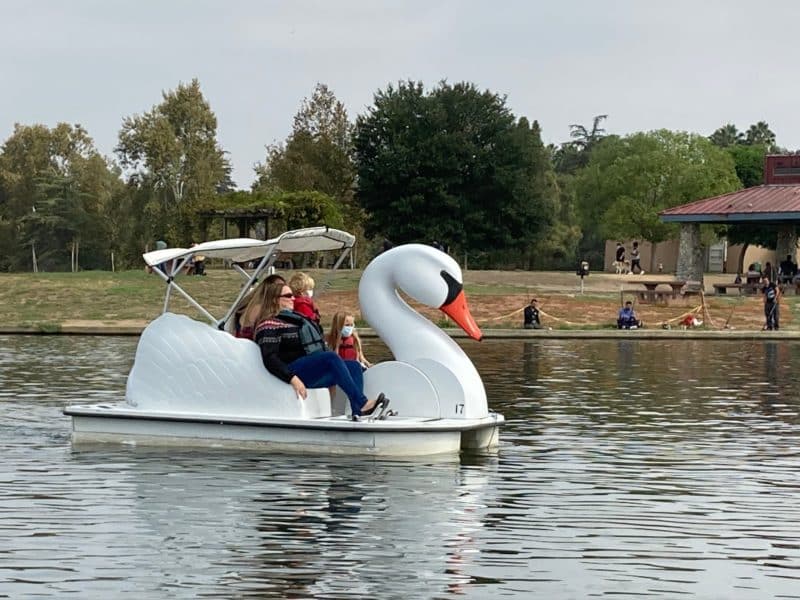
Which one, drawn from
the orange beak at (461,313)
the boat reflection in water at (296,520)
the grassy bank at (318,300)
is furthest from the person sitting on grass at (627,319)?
the boat reflection in water at (296,520)

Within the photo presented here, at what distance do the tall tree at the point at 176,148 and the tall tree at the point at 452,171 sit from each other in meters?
14.6

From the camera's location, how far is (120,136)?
8806 centimetres

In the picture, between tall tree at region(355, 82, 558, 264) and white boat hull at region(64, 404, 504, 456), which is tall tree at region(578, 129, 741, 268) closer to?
tall tree at region(355, 82, 558, 264)

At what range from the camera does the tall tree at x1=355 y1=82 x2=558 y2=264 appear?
73.9 meters

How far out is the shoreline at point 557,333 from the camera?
38.2 m

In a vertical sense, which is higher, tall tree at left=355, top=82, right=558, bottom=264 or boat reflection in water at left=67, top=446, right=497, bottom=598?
tall tree at left=355, top=82, right=558, bottom=264

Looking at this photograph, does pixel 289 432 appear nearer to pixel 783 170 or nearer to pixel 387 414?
pixel 387 414

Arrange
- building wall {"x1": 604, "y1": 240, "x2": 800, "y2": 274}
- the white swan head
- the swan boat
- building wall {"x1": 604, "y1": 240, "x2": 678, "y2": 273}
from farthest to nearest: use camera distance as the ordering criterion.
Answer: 1. building wall {"x1": 604, "y1": 240, "x2": 800, "y2": 274}
2. building wall {"x1": 604, "y1": 240, "x2": 678, "y2": 273}
3. the white swan head
4. the swan boat

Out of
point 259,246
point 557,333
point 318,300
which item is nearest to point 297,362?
point 259,246

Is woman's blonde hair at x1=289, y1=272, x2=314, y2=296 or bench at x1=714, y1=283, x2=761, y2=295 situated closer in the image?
woman's blonde hair at x1=289, y1=272, x2=314, y2=296

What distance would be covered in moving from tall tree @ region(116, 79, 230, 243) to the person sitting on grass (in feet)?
156

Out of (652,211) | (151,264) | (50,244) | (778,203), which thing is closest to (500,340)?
(151,264)

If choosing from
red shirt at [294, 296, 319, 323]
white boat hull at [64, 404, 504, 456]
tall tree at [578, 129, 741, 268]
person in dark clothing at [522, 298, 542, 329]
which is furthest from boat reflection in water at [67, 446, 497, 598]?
tall tree at [578, 129, 741, 268]

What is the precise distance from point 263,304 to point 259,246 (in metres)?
1.13
